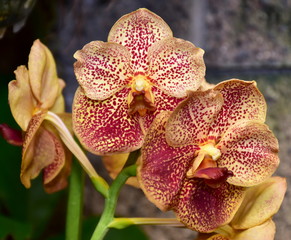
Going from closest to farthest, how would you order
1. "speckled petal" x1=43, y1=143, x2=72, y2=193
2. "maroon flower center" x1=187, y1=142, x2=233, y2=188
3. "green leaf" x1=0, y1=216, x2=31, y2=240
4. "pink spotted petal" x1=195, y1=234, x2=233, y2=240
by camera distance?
"maroon flower center" x1=187, y1=142, x2=233, y2=188 → "pink spotted petal" x1=195, y1=234, x2=233, y2=240 → "speckled petal" x1=43, y1=143, x2=72, y2=193 → "green leaf" x1=0, y1=216, x2=31, y2=240

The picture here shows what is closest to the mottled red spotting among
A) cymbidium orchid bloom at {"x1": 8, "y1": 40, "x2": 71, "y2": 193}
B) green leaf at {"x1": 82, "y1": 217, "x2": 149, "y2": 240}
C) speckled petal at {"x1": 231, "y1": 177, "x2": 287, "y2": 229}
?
cymbidium orchid bloom at {"x1": 8, "y1": 40, "x2": 71, "y2": 193}

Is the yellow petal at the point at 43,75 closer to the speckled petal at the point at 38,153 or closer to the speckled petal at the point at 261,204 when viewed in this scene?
the speckled petal at the point at 38,153

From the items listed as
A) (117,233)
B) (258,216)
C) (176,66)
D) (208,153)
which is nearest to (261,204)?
(258,216)

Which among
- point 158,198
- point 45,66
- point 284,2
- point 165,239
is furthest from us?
point 165,239

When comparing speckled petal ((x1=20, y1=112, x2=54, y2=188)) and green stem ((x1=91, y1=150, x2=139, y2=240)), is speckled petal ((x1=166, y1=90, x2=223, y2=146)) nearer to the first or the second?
green stem ((x1=91, y1=150, x2=139, y2=240))

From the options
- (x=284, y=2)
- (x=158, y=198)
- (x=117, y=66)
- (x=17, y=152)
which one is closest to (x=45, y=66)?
(x=117, y=66)

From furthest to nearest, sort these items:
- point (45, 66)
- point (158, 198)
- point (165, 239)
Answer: point (165, 239) → point (45, 66) → point (158, 198)

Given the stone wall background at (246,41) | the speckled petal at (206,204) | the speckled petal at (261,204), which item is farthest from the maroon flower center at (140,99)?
the stone wall background at (246,41)

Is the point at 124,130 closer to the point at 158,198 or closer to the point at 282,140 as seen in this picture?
the point at 158,198
